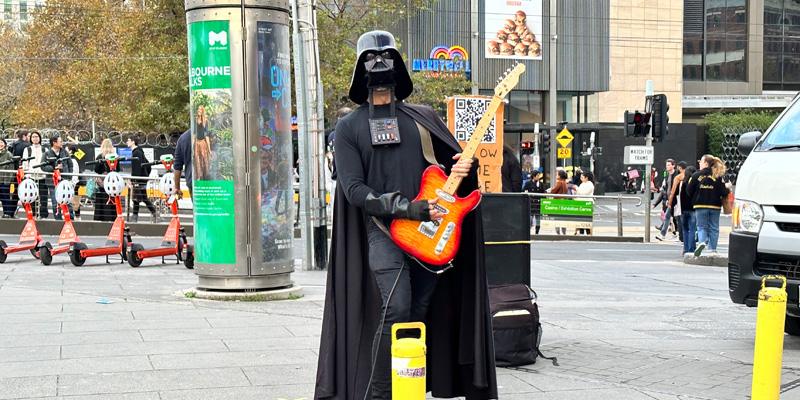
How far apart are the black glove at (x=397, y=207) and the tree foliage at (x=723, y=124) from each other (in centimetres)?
5686

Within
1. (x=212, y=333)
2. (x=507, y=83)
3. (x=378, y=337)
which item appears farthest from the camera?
(x=212, y=333)

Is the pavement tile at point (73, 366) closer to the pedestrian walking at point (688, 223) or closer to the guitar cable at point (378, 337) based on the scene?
the guitar cable at point (378, 337)

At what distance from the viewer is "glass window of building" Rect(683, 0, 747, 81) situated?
63719mm

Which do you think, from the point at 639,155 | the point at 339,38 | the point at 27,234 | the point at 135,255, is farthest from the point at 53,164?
the point at 339,38

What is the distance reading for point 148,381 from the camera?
5.76m

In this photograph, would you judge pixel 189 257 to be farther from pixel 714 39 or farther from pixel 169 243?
pixel 714 39

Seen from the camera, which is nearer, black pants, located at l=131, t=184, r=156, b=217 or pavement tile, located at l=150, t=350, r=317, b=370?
pavement tile, located at l=150, t=350, r=317, b=370

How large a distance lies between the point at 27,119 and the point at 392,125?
46.1 m

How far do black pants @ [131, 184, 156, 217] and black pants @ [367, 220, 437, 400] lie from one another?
49.1 ft

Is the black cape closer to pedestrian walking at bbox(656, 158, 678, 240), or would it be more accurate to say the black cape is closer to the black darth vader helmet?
the black darth vader helmet

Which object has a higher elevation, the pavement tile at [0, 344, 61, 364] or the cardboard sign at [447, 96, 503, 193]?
the cardboard sign at [447, 96, 503, 193]

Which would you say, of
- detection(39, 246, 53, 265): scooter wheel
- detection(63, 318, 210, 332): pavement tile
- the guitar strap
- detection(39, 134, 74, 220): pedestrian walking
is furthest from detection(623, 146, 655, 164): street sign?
the guitar strap

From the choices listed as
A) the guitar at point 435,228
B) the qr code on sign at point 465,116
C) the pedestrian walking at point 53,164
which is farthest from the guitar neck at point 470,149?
the pedestrian walking at point 53,164

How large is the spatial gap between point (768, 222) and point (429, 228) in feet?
12.8
